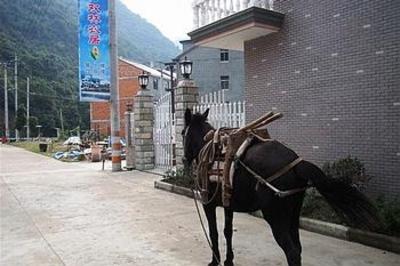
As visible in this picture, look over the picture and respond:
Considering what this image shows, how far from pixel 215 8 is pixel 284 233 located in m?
8.03

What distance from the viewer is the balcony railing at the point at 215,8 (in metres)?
10.4

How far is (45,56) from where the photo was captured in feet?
219

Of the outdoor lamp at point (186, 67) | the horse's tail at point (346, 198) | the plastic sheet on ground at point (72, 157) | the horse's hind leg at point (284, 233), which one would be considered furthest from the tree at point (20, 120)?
the horse's tail at point (346, 198)

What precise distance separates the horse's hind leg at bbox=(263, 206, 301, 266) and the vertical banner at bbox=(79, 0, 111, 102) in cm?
1259

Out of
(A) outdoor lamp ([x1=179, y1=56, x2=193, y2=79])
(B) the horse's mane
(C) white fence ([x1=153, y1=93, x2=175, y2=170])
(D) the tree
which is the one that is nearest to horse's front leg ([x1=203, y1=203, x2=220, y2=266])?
(B) the horse's mane

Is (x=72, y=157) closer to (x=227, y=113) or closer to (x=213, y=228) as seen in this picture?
(x=227, y=113)

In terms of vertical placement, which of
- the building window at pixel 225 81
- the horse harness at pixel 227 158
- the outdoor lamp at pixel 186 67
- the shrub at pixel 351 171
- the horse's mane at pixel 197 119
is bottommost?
the shrub at pixel 351 171

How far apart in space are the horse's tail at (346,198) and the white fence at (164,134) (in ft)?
33.4

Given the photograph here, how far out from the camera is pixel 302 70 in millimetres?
9539

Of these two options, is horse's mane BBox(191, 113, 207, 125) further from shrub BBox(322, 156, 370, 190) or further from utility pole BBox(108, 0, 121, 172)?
utility pole BBox(108, 0, 121, 172)

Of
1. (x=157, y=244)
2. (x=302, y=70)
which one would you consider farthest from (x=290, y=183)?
(x=302, y=70)

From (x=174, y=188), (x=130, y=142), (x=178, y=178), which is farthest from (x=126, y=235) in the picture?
(x=130, y=142)

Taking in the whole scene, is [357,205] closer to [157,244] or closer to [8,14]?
[157,244]

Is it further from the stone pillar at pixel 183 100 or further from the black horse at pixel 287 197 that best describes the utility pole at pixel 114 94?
the black horse at pixel 287 197
